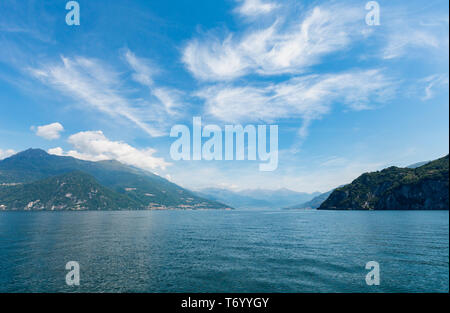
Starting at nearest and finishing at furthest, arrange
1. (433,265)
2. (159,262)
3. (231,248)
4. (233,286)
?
(233,286)
(433,265)
(159,262)
(231,248)

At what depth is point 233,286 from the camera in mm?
36938

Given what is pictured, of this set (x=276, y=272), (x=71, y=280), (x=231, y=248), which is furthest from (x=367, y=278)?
(x=71, y=280)
